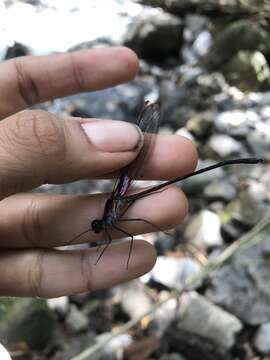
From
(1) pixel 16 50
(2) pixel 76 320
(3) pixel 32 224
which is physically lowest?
(2) pixel 76 320

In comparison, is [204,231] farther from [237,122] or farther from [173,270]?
[237,122]

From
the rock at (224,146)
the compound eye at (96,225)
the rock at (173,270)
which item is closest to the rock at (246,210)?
the rock at (173,270)

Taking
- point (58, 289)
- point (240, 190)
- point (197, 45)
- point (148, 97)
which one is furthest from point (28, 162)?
point (197, 45)

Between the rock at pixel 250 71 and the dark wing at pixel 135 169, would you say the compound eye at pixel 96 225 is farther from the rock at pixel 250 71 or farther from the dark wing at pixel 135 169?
the rock at pixel 250 71

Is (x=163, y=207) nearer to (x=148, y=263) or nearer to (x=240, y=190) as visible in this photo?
(x=148, y=263)

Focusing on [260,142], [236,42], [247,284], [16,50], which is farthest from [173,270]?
[236,42]

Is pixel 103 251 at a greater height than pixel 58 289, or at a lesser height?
greater

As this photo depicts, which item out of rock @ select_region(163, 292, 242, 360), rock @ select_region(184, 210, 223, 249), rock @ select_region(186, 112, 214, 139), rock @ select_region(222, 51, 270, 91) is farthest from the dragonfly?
rock @ select_region(222, 51, 270, 91)
